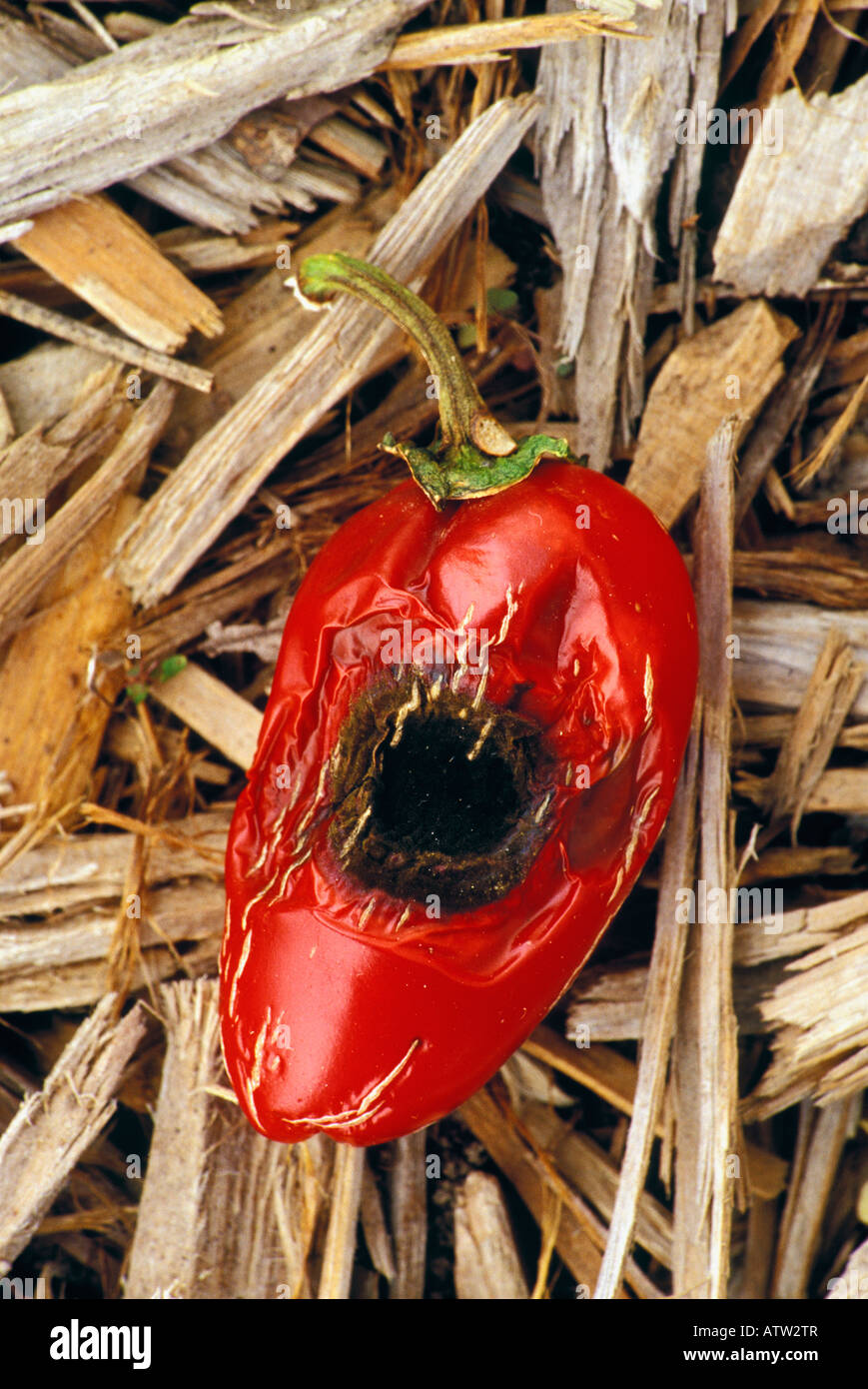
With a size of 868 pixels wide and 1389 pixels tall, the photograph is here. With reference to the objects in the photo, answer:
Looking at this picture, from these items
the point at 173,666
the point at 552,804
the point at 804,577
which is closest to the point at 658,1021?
the point at 552,804

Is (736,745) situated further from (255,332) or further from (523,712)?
(255,332)

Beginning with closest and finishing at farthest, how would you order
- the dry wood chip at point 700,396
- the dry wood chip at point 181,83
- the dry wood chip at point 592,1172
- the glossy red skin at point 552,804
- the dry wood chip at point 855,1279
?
the glossy red skin at point 552,804, the dry wood chip at point 181,83, the dry wood chip at point 855,1279, the dry wood chip at point 700,396, the dry wood chip at point 592,1172

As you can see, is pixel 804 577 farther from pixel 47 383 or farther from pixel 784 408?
pixel 47 383

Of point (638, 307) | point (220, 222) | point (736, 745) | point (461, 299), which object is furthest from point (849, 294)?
point (220, 222)

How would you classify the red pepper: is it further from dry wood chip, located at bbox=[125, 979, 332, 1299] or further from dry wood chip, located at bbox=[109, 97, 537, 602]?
dry wood chip, located at bbox=[125, 979, 332, 1299]

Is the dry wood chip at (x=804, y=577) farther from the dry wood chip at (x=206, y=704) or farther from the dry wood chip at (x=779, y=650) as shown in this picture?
the dry wood chip at (x=206, y=704)

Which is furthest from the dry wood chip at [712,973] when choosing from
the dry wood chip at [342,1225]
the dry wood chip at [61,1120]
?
the dry wood chip at [61,1120]
